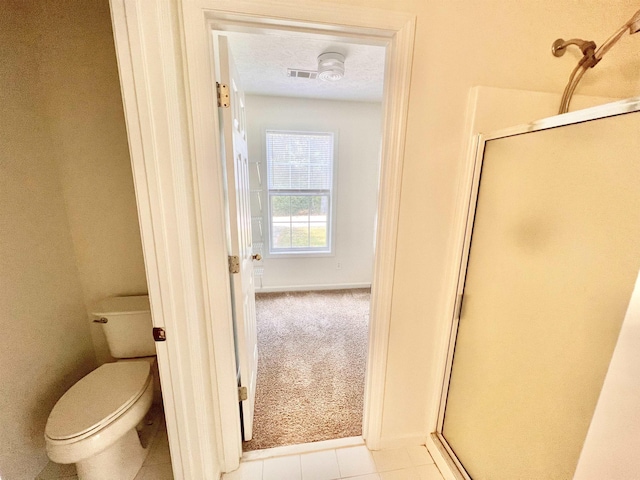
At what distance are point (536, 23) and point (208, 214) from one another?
154 centimetres

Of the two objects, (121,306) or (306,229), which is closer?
(121,306)

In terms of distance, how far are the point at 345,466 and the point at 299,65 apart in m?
2.75

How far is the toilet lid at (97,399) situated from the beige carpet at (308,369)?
691mm

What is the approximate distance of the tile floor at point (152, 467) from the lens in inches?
47.9

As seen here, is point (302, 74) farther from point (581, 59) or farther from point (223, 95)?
point (581, 59)

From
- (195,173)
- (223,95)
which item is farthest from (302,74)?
(195,173)

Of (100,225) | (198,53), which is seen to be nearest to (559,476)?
(198,53)

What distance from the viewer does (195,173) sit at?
97cm

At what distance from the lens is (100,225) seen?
1.43m

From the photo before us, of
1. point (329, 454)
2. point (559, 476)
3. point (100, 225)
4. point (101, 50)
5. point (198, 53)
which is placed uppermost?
point (101, 50)

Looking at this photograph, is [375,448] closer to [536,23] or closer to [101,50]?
[536,23]

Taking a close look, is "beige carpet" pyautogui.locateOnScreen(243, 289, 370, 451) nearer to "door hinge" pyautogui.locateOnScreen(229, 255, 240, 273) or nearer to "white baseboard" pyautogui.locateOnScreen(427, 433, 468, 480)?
"white baseboard" pyautogui.locateOnScreen(427, 433, 468, 480)

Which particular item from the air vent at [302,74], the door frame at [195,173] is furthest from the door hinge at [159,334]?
the air vent at [302,74]

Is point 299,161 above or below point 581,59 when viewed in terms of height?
below
